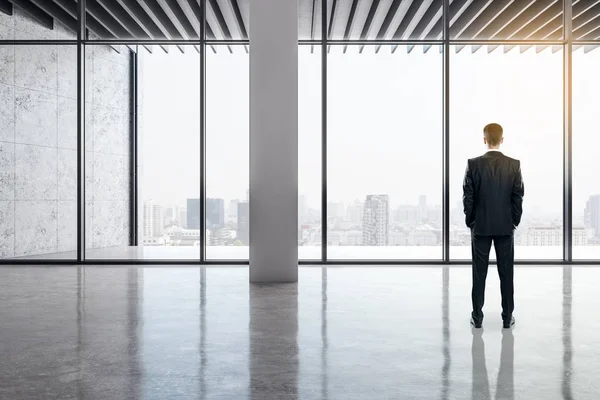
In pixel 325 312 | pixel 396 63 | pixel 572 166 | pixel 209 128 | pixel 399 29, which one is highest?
pixel 399 29

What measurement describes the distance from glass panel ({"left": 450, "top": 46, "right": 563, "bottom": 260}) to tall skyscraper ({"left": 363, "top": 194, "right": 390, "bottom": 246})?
105 centimetres

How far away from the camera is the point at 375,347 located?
3.71 m

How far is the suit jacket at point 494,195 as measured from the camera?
167 inches

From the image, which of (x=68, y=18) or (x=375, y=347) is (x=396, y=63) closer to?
(x=68, y=18)

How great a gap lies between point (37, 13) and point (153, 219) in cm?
391

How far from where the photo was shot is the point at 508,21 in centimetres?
877

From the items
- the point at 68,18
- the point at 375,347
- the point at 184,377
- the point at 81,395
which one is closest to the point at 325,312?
the point at 375,347

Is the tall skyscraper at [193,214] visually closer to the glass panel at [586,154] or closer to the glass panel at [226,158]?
→ the glass panel at [226,158]

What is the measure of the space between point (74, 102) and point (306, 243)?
4492 mm

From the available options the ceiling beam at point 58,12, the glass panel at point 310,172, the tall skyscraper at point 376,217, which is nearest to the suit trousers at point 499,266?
the tall skyscraper at point 376,217

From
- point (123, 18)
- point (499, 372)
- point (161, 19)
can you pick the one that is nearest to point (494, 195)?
point (499, 372)

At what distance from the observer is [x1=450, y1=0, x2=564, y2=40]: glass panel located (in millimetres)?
8625

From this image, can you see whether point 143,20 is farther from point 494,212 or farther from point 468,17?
point 494,212

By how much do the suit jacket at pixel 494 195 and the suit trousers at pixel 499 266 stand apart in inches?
3.6
